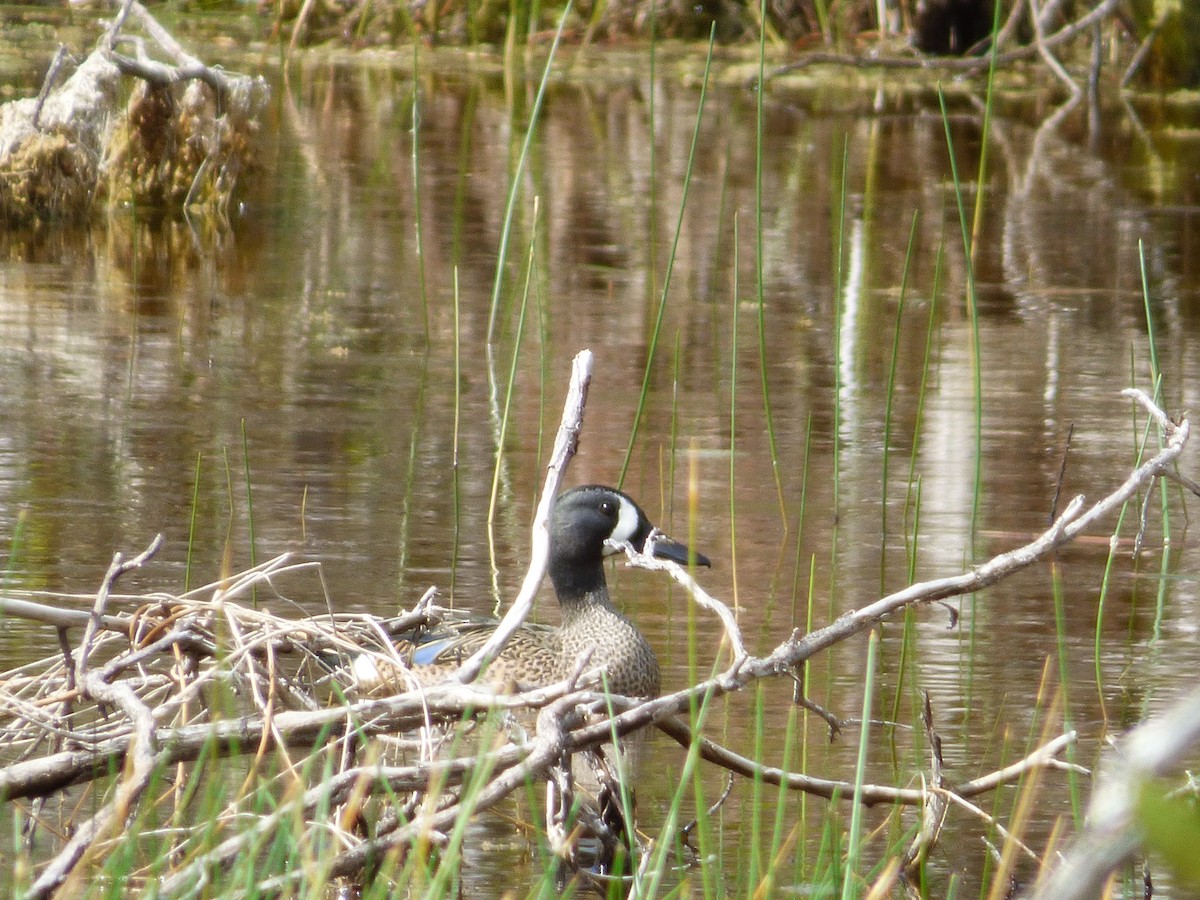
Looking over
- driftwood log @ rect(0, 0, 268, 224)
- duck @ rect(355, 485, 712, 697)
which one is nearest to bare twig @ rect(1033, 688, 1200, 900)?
duck @ rect(355, 485, 712, 697)

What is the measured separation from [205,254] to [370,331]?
6.81ft

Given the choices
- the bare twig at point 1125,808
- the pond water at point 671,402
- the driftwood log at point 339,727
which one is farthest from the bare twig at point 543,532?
the bare twig at point 1125,808

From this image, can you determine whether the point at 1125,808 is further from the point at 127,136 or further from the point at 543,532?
the point at 127,136

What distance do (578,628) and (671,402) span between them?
A: 2417mm

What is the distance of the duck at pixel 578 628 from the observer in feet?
14.7

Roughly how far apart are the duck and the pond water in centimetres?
19

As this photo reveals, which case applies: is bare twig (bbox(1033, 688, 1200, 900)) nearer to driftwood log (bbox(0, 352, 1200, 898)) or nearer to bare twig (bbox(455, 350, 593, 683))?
driftwood log (bbox(0, 352, 1200, 898))

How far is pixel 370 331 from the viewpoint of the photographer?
325 inches

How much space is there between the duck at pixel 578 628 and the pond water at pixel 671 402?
0.61 feet

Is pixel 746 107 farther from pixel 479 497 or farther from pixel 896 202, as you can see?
pixel 479 497

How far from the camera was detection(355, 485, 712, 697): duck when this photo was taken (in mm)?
4488

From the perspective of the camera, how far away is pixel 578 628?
4793mm

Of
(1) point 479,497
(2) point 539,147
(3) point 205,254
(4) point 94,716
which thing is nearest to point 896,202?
(2) point 539,147

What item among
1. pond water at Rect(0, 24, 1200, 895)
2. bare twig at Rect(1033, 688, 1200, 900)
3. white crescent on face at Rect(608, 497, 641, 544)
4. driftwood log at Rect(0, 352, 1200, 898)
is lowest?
pond water at Rect(0, 24, 1200, 895)
